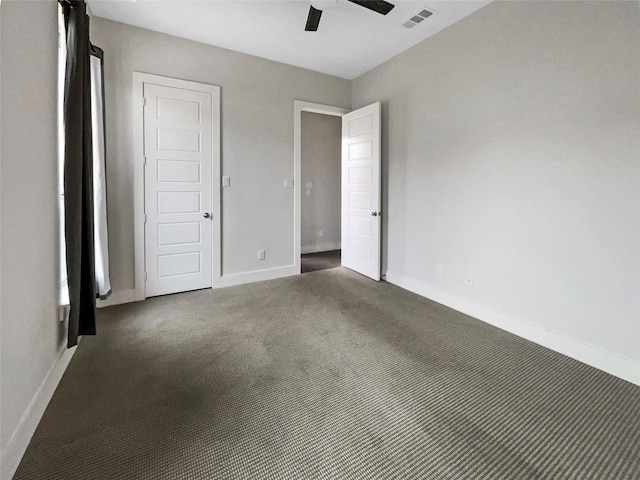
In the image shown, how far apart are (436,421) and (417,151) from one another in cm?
285

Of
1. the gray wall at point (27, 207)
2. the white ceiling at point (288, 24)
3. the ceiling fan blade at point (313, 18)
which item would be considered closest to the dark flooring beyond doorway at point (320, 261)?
the white ceiling at point (288, 24)

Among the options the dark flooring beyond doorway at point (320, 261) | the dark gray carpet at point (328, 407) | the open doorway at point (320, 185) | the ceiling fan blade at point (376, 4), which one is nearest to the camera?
the dark gray carpet at point (328, 407)

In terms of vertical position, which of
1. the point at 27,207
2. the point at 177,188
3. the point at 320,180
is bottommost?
the point at 27,207

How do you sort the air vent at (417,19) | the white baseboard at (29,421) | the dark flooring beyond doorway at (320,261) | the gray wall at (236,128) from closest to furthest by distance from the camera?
1. the white baseboard at (29,421)
2. the air vent at (417,19)
3. the gray wall at (236,128)
4. the dark flooring beyond doorway at (320,261)

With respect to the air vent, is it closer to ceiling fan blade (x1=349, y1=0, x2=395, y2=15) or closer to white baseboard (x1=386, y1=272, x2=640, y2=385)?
ceiling fan blade (x1=349, y1=0, x2=395, y2=15)

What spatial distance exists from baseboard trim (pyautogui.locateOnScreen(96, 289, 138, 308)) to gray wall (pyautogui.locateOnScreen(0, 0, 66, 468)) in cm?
129

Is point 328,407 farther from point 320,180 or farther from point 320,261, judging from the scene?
point 320,180

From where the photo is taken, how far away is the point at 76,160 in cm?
205

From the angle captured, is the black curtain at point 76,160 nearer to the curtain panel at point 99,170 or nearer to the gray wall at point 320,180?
the curtain panel at point 99,170

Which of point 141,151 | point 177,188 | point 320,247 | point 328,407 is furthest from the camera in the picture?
point 320,247

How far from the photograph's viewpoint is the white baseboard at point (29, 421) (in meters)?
1.24

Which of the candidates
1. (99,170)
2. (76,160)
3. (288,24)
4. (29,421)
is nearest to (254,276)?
(99,170)

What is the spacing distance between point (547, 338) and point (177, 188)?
12.6 ft

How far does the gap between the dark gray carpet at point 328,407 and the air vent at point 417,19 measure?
9.58ft
